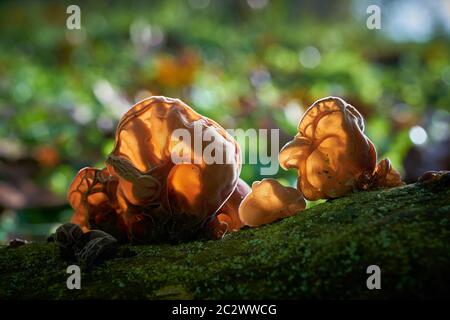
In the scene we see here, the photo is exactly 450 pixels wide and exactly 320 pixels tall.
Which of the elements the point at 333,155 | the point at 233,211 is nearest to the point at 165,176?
the point at 233,211

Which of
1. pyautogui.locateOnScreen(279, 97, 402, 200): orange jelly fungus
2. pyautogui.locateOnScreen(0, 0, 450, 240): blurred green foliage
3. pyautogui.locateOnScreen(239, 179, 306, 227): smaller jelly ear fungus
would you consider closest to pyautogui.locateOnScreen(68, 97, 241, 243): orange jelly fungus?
pyautogui.locateOnScreen(239, 179, 306, 227): smaller jelly ear fungus

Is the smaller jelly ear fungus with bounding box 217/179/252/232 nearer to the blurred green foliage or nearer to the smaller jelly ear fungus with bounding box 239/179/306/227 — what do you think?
the smaller jelly ear fungus with bounding box 239/179/306/227

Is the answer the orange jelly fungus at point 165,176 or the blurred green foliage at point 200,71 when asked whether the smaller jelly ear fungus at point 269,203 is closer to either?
the orange jelly fungus at point 165,176

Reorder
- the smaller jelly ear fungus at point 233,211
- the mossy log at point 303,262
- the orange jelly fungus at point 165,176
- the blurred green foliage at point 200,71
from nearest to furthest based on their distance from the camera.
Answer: the mossy log at point 303,262, the orange jelly fungus at point 165,176, the smaller jelly ear fungus at point 233,211, the blurred green foliage at point 200,71

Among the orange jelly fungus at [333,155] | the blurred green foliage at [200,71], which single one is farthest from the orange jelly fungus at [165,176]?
the blurred green foliage at [200,71]

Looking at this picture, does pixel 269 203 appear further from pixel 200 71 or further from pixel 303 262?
pixel 200 71
